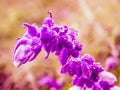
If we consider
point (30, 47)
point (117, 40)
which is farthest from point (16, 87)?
point (30, 47)

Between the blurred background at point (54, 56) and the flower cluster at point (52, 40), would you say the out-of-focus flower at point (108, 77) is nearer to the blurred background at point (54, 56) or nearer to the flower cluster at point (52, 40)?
the flower cluster at point (52, 40)

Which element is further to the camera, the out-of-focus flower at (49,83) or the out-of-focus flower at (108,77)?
the out-of-focus flower at (49,83)

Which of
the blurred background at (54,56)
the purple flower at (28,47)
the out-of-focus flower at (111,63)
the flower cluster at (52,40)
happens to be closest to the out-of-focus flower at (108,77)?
the flower cluster at (52,40)

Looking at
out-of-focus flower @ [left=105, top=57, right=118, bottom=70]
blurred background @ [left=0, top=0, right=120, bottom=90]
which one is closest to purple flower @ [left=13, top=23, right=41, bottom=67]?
blurred background @ [left=0, top=0, right=120, bottom=90]

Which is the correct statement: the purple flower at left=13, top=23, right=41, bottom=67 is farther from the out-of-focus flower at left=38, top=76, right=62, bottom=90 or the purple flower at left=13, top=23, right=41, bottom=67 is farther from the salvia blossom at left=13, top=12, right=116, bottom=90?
the out-of-focus flower at left=38, top=76, right=62, bottom=90

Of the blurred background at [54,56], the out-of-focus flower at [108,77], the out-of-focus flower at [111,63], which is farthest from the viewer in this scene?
the blurred background at [54,56]

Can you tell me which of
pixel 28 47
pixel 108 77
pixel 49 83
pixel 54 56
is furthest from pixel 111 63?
pixel 28 47

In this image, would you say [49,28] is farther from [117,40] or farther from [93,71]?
[117,40]
